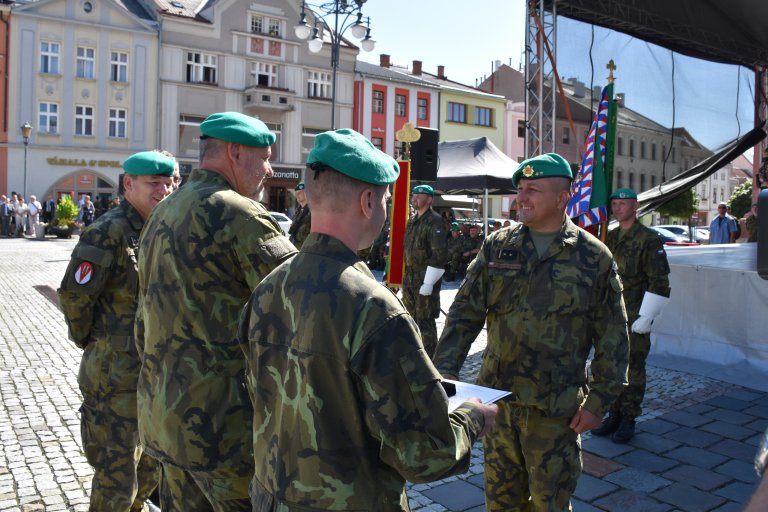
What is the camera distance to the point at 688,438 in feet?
18.7

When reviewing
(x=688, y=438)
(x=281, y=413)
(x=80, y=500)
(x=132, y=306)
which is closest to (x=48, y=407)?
(x=80, y=500)

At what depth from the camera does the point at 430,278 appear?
845 centimetres

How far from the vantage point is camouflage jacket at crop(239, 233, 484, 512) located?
1.73 meters

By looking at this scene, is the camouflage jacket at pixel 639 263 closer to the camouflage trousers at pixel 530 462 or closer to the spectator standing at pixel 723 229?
the camouflage trousers at pixel 530 462

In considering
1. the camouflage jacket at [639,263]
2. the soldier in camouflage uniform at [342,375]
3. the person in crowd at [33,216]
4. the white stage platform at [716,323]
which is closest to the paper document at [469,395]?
the soldier in camouflage uniform at [342,375]

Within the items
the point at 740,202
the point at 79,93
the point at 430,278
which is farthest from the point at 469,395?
the point at 79,93

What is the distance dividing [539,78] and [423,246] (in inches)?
139

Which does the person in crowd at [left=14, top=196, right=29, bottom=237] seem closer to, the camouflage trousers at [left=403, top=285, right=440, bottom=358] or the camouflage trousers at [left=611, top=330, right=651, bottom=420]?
the camouflage trousers at [left=403, top=285, right=440, bottom=358]

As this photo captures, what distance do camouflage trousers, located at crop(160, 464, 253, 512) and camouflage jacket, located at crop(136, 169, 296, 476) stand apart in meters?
0.05

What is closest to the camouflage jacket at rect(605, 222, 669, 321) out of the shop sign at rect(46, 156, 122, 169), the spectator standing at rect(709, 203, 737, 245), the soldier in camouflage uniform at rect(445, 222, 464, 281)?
the spectator standing at rect(709, 203, 737, 245)

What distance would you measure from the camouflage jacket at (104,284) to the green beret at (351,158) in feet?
6.39

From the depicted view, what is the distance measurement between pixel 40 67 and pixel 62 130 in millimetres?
3463

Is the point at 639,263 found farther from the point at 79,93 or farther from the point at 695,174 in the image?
the point at 79,93

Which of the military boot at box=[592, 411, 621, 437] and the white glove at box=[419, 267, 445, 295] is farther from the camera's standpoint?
the white glove at box=[419, 267, 445, 295]
